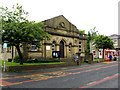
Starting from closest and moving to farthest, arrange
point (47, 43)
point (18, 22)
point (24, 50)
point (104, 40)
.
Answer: point (18, 22) → point (24, 50) → point (47, 43) → point (104, 40)

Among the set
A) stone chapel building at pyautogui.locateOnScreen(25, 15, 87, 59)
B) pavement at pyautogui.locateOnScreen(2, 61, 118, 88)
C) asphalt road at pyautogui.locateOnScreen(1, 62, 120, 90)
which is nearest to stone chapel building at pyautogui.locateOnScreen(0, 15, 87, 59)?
stone chapel building at pyautogui.locateOnScreen(25, 15, 87, 59)

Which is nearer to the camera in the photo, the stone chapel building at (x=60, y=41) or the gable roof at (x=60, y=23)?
the stone chapel building at (x=60, y=41)

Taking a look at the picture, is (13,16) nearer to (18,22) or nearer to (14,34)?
(18,22)

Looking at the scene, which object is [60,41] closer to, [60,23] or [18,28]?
[60,23]

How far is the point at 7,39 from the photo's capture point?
1359 cm

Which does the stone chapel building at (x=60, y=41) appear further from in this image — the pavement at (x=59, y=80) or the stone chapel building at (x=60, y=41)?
the pavement at (x=59, y=80)

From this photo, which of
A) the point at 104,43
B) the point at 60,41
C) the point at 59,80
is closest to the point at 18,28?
the point at 59,80

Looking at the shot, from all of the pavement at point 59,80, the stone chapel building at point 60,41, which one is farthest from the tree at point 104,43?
the pavement at point 59,80

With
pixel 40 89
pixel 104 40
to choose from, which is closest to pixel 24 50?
pixel 40 89

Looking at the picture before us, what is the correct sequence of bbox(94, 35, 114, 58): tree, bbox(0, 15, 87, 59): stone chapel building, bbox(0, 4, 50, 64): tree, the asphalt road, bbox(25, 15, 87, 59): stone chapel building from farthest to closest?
bbox(94, 35, 114, 58): tree < bbox(25, 15, 87, 59): stone chapel building < bbox(0, 15, 87, 59): stone chapel building < bbox(0, 4, 50, 64): tree < the asphalt road

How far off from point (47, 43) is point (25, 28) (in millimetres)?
8904

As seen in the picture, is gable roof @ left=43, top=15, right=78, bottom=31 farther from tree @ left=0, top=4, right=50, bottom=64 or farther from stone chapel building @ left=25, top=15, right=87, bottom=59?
tree @ left=0, top=4, right=50, bottom=64

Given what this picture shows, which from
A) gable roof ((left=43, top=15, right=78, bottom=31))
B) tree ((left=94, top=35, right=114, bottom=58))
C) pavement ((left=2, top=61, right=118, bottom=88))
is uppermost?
gable roof ((left=43, top=15, right=78, bottom=31))

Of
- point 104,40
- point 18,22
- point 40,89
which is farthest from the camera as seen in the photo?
point 104,40
